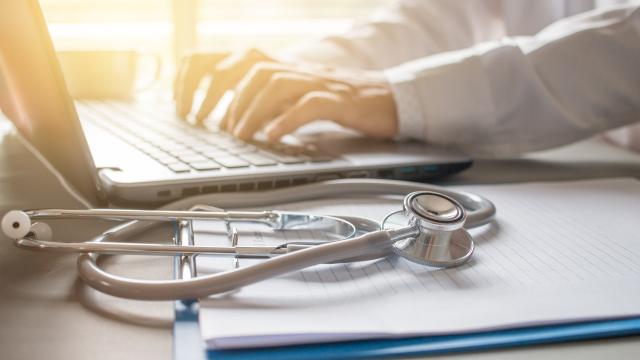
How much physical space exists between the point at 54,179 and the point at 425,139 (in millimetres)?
365

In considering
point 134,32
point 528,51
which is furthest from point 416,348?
point 134,32

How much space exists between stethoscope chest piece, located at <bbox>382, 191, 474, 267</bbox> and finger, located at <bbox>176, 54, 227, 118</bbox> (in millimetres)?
438

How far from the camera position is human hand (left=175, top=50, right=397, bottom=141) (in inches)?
24.0

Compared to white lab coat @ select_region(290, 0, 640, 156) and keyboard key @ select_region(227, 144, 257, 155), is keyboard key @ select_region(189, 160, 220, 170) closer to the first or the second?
keyboard key @ select_region(227, 144, 257, 155)

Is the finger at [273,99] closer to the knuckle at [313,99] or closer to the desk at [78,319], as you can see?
the knuckle at [313,99]

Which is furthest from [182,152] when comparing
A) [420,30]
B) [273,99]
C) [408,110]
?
[420,30]

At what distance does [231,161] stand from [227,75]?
239 millimetres

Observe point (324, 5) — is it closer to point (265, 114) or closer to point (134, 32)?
point (134, 32)

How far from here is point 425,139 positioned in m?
0.65

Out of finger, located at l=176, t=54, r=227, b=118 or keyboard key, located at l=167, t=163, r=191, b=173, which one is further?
finger, located at l=176, t=54, r=227, b=118

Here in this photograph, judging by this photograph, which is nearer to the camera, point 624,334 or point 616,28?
point 624,334

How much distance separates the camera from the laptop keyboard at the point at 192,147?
0.51 m

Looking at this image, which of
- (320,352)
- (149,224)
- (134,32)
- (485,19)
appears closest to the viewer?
(320,352)

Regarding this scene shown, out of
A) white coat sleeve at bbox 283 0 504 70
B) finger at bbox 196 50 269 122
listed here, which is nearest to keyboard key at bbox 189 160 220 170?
finger at bbox 196 50 269 122
